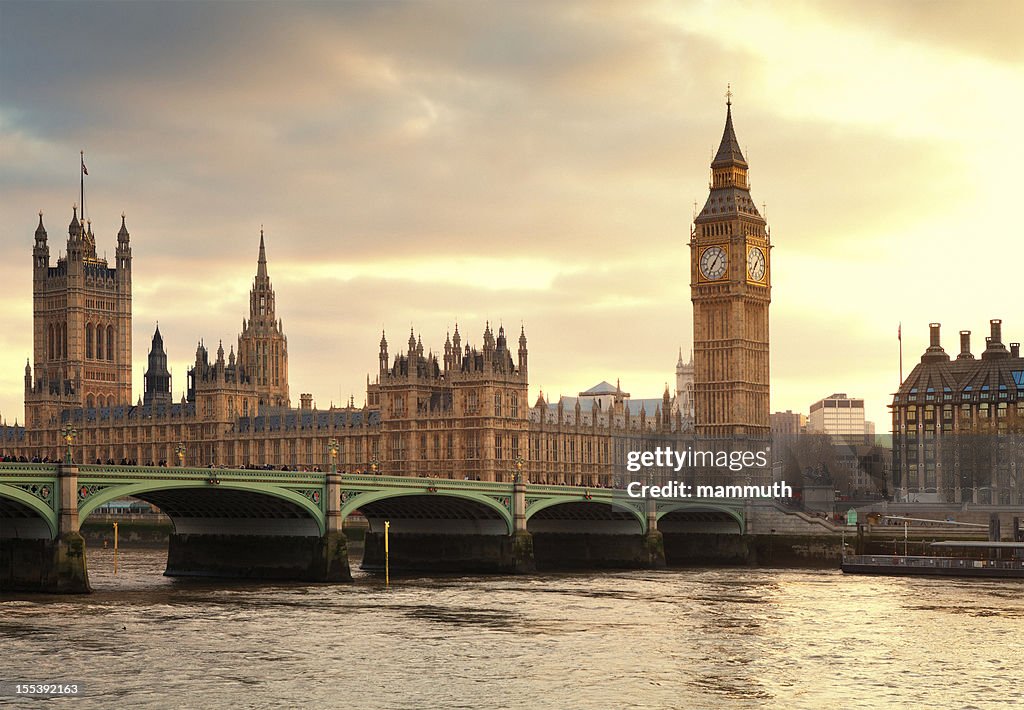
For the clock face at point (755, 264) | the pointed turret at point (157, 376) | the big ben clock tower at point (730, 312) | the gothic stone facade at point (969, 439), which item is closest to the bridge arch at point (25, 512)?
the gothic stone facade at point (969, 439)

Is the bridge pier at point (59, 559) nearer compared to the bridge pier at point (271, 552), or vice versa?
the bridge pier at point (59, 559)

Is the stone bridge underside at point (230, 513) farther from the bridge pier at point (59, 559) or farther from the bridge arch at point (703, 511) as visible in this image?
the bridge arch at point (703, 511)

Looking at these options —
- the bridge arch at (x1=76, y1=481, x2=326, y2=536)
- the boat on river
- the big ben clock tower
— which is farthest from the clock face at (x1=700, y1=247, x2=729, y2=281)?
the bridge arch at (x1=76, y1=481, x2=326, y2=536)

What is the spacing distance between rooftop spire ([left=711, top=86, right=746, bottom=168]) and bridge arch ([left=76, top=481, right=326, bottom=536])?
276 ft

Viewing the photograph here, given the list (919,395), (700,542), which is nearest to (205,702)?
(700,542)

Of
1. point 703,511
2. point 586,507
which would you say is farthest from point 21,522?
point 703,511

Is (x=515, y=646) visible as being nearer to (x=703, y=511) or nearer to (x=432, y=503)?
(x=432, y=503)

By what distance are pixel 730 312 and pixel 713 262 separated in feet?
18.7

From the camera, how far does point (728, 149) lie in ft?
511

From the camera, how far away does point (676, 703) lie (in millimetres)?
43031

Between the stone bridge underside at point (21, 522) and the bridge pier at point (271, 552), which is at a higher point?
the stone bridge underside at point (21, 522)

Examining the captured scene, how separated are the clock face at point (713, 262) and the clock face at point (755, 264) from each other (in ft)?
7.70

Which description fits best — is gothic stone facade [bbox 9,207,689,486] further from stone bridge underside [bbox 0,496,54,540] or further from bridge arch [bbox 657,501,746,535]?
stone bridge underside [bbox 0,496,54,540]

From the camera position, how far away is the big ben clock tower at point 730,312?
148 m
